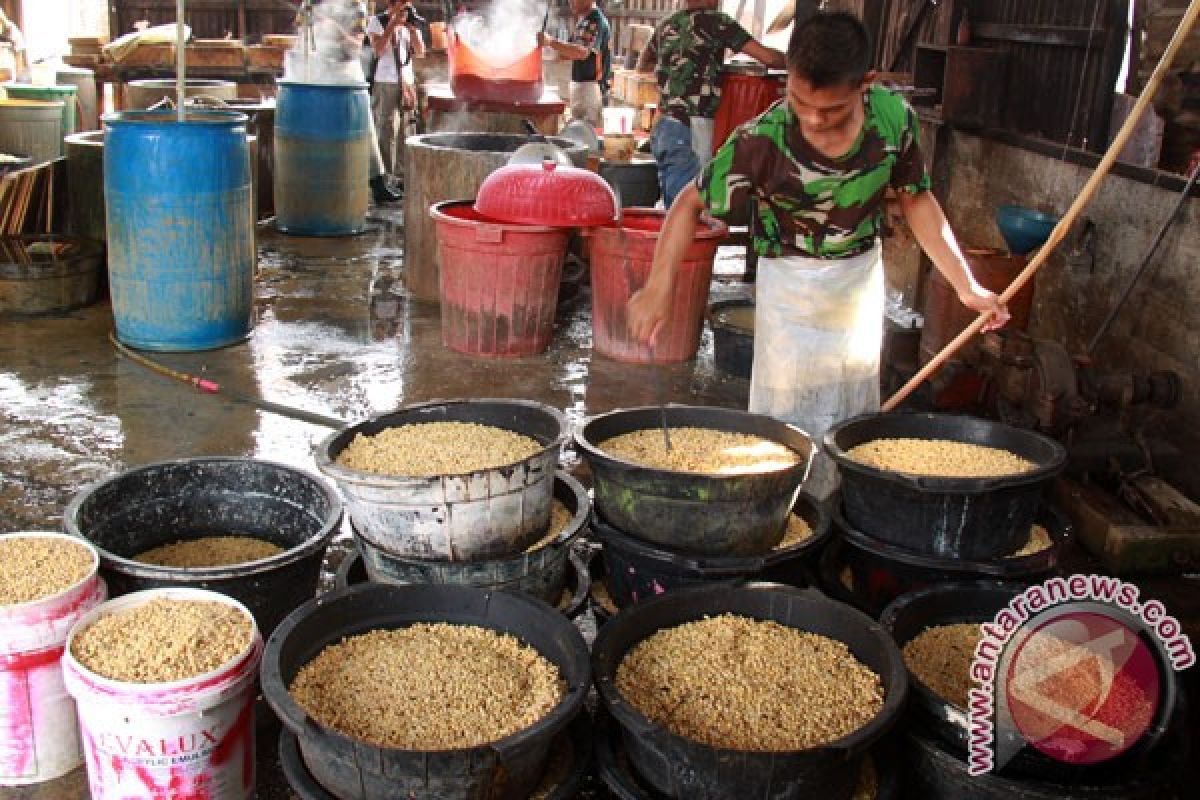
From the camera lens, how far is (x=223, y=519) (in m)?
3.52

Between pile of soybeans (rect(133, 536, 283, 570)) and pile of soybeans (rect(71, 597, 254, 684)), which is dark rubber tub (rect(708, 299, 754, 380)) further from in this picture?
pile of soybeans (rect(71, 597, 254, 684))

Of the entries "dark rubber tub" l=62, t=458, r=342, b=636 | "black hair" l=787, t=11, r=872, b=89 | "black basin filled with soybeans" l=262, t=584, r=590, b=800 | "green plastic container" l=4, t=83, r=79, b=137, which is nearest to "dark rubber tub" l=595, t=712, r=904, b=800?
"black basin filled with soybeans" l=262, t=584, r=590, b=800

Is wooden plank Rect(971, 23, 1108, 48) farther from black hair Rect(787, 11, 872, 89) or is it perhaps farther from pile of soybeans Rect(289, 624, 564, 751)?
pile of soybeans Rect(289, 624, 564, 751)

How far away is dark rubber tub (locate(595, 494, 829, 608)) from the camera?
305cm

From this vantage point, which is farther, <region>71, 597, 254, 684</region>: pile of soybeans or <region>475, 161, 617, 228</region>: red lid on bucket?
<region>475, 161, 617, 228</region>: red lid on bucket

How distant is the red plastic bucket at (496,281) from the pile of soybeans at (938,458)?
9.59 ft

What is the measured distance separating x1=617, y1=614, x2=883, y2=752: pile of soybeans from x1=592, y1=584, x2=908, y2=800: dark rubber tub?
4 centimetres

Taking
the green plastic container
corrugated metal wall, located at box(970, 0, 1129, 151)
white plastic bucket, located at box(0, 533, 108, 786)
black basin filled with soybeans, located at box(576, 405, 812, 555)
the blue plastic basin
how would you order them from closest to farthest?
white plastic bucket, located at box(0, 533, 108, 786)
black basin filled with soybeans, located at box(576, 405, 812, 555)
the blue plastic basin
corrugated metal wall, located at box(970, 0, 1129, 151)
the green plastic container

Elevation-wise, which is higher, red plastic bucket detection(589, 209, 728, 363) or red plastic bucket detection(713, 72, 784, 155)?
red plastic bucket detection(713, 72, 784, 155)

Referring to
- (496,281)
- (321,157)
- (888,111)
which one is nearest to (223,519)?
(888,111)

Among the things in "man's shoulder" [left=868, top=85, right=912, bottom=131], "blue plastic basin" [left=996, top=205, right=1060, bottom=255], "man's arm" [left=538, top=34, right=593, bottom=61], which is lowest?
"blue plastic basin" [left=996, top=205, right=1060, bottom=255]

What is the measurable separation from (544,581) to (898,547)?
104cm

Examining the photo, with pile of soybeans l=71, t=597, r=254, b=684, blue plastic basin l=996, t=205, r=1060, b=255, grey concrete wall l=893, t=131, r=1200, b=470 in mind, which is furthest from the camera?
blue plastic basin l=996, t=205, r=1060, b=255

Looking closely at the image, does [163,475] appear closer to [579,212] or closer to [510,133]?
[579,212]
